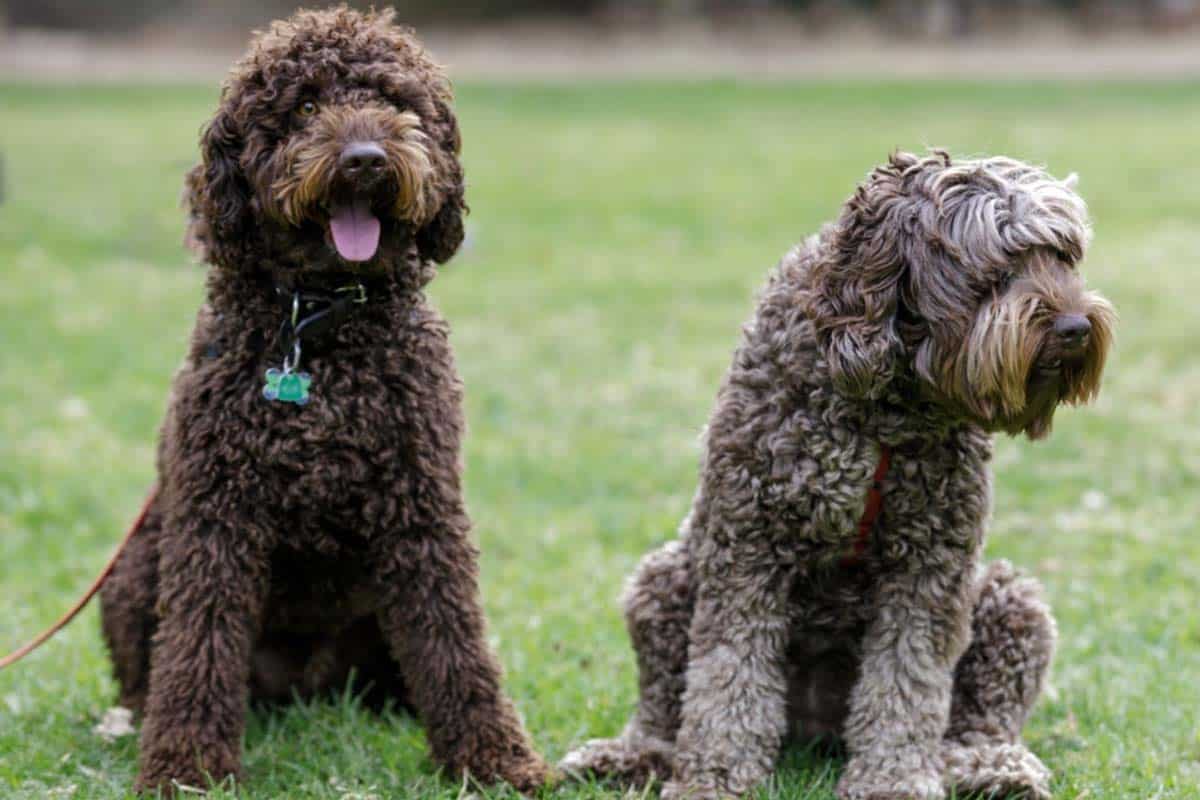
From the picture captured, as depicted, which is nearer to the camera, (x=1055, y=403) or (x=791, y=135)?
(x=1055, y=403)

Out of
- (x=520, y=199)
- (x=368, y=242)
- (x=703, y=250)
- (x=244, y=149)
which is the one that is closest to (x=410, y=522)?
(x=368, y=242)

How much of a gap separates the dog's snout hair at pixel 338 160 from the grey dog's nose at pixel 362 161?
0.01m

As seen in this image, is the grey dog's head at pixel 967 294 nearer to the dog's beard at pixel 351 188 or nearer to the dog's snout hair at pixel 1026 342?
the dog's snout hair at pixel 1026 342

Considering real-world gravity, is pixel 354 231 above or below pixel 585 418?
above

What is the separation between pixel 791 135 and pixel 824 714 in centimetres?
1979

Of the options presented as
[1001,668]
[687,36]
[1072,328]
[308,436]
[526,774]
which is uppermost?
[687,36]

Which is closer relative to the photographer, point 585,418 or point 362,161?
point 362,161

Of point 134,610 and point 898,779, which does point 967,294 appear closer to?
point 898,779

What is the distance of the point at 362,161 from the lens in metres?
4.16

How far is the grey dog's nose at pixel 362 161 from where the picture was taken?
13.6 ft

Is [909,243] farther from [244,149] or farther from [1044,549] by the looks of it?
[1044,549]

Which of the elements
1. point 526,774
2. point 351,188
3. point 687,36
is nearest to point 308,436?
point 351,188

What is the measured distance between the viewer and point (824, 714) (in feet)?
15.9

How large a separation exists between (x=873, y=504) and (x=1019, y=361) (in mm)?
627
